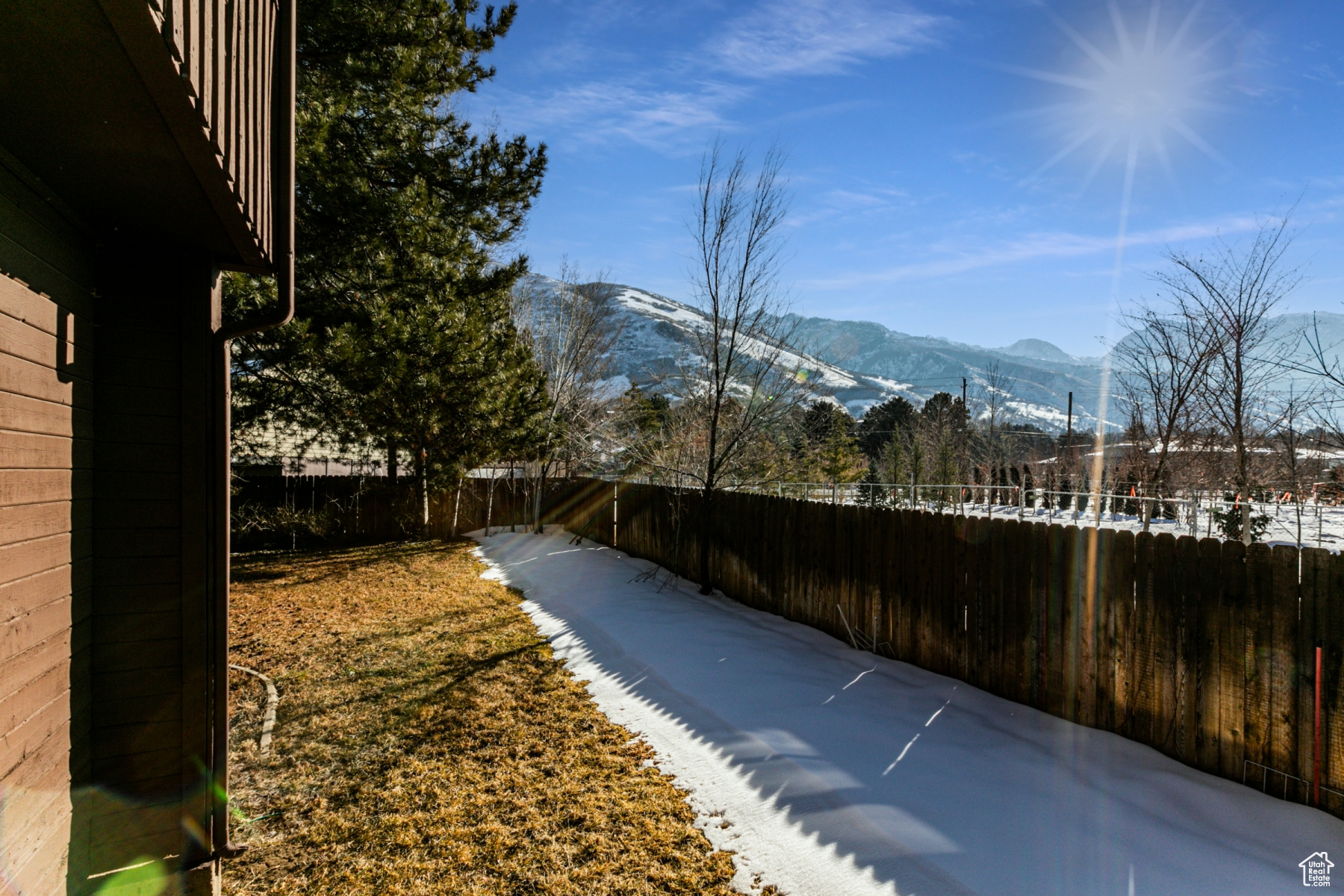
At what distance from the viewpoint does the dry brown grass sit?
3.11 m

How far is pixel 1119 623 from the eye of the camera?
427 cm

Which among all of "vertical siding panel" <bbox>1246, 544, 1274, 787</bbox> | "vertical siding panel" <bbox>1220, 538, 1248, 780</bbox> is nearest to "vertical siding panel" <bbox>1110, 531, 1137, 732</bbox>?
"vertical siding panel" <bbox>1220, 538, 1248, 780</bbox>

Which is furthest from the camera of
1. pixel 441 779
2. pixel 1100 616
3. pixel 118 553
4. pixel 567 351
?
pixel 567 351

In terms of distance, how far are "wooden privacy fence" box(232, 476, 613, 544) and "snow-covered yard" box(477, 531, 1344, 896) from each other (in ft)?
26.3

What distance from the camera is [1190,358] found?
10.4 meters

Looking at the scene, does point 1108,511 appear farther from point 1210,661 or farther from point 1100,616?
point 1210,661

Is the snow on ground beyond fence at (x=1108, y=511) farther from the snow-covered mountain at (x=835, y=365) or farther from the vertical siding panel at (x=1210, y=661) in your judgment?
the vertical siding panel at (x=1210, y=661)

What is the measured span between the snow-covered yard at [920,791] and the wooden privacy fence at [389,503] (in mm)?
8014

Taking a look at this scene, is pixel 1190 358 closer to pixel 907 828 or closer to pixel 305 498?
pixel 907 828

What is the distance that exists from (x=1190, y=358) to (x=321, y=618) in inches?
498

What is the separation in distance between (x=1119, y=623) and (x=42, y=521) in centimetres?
541

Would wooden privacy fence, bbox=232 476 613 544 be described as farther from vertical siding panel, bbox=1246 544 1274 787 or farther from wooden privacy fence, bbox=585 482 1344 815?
vertical siding panel, bbox=1246 544 1274 787

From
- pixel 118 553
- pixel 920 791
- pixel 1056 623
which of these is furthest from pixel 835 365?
pixel 118 553

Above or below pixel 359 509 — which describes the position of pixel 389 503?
above
